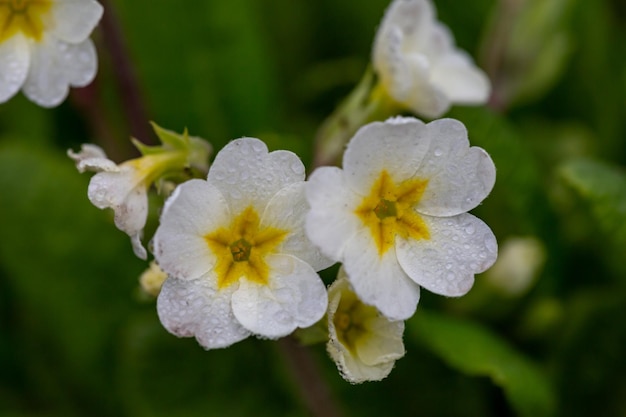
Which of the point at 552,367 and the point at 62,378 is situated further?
the point at 62,378

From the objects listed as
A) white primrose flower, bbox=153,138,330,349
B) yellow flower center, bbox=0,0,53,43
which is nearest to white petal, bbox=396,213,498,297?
white primrose flower, bbox=153,138,330,349

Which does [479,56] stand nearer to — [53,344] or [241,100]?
[241,100]

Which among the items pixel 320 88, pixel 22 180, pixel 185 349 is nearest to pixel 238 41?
pixel 320 88

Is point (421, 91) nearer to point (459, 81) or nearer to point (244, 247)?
point (459, 81)

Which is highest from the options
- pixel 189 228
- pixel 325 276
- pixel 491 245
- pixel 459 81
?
pixel 189 228

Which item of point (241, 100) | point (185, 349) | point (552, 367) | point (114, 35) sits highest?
point (114, 35)

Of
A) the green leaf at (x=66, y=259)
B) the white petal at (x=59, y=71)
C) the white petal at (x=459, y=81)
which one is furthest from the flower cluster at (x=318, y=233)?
the green leaf at (x=66, y=259)

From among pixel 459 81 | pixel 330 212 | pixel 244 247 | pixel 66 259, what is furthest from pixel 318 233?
pixel 66 259
